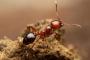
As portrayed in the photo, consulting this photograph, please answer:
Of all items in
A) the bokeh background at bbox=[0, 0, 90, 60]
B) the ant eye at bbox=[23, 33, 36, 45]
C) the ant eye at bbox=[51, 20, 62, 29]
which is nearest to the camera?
the ant eye at bbox=[23, 33, 36, 45]

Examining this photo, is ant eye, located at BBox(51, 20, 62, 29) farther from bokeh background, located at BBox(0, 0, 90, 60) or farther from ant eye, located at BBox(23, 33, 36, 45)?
bokeh background, located at BBox(0, 0, 90, 60)

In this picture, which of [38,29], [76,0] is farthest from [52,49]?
[76,0]

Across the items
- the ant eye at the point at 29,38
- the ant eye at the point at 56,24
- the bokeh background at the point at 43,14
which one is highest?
the ant eye at the point at 56,24

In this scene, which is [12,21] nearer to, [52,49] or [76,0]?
[76,0]

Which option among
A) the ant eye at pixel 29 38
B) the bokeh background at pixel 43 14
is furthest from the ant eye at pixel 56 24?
the bokeh background at pixel 43 14

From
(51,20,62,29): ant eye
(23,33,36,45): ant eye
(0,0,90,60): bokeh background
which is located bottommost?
(0,0,90,60): bokeh background

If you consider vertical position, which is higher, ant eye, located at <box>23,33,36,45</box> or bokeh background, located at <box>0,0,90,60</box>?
ant eye, located at <box>23,33,36,45</box>

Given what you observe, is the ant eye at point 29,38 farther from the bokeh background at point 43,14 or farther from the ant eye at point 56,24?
the bokeh background at point 43,14

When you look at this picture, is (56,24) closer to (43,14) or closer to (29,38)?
(29,38)

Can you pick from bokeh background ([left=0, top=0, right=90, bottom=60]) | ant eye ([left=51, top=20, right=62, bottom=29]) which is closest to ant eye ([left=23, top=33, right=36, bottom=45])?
ant eye ([left=51, top=20, right=62, bottom=29])
